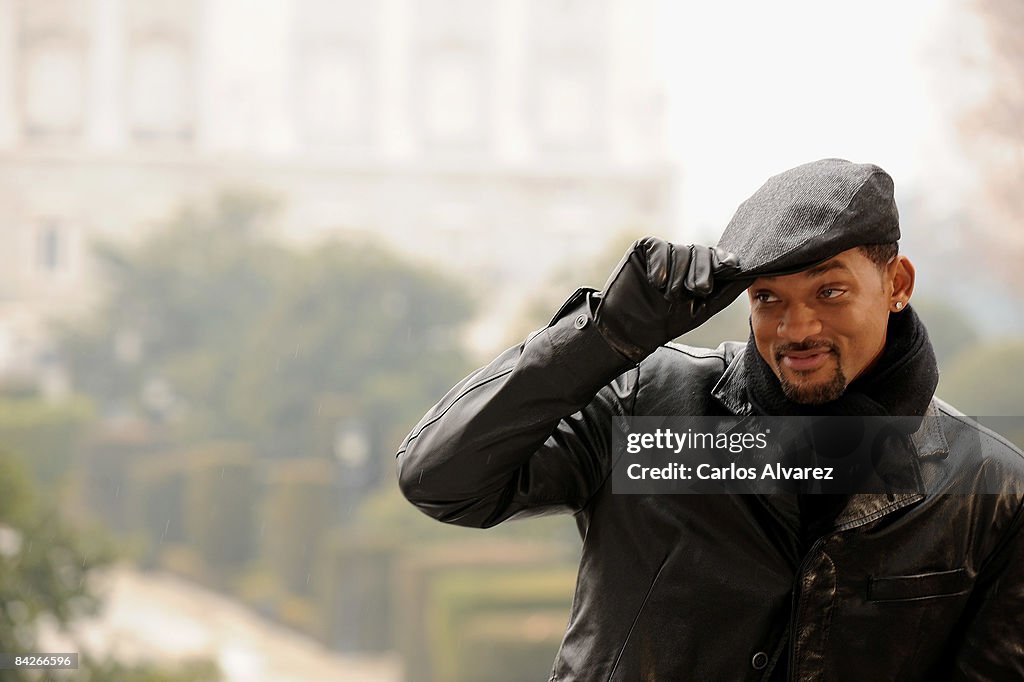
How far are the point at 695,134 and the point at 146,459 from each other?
457 cm

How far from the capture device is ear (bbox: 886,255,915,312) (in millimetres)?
943

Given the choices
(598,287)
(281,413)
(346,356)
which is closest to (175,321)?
(281,413)

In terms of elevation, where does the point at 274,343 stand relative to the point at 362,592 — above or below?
above

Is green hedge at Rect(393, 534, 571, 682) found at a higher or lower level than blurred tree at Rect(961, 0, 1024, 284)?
lower

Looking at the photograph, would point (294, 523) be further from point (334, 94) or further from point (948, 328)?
point (948, 328)

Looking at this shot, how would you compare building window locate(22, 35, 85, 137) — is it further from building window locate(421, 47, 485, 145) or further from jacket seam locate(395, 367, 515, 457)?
jacket seam locate(395, 367, 515, 457)

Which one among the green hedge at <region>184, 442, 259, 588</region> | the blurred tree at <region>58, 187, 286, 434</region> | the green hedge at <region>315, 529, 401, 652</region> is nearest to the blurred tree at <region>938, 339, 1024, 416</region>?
the green hedge at <region>315, 529, 401, 652</region>

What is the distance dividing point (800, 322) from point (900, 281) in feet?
0.36

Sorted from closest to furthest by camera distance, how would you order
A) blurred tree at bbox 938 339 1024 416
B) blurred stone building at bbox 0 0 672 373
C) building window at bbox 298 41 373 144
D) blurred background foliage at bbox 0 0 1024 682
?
blurred tree at bbox 938 339 1024 416 → blurred background foliage at bbox 0 0 1024 682 → blurred stone building at bbox 0 0 672 373 → building window at bbox 298 41 373 144

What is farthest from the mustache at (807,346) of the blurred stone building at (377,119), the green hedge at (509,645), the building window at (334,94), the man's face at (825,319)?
the building window at (334,94)

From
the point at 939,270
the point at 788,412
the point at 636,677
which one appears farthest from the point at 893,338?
the point at 939,270

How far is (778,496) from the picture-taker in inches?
37.5

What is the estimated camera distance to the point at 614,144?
9.28 m

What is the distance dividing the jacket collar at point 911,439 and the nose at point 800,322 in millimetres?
83
